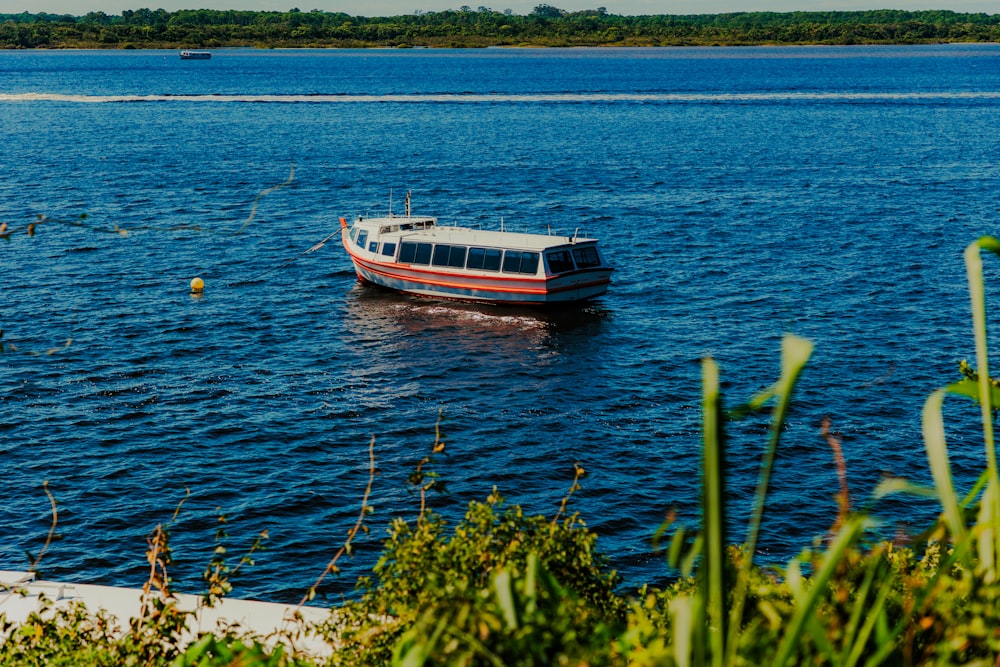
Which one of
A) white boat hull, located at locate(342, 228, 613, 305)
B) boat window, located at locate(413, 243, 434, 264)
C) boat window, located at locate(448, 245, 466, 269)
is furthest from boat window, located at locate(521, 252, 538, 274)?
boat window, located at locate(413, 243, 434, 264)

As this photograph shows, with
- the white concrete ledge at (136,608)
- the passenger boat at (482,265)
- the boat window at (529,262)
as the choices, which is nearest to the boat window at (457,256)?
the passenger boat at (482,265)

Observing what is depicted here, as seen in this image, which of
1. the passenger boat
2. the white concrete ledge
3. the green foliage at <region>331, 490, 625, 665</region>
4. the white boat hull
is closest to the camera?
the green foliage at <region>331, 490, 625, 665</region>

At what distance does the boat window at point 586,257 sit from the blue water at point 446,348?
2365 millimetres

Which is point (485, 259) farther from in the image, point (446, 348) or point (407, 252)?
point (446, 348)

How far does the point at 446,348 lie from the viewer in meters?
45.8

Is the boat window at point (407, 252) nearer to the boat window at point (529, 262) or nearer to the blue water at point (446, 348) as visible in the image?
the blue water at point (446, 348)

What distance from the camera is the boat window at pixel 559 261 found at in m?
49.8

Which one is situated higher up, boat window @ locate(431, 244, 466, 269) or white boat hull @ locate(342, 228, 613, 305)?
boat window @ locate(431, 244, 466, 269)

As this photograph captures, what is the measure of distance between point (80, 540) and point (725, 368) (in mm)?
24297

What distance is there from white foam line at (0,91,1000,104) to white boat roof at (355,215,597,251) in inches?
4303

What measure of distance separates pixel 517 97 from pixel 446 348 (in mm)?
129701

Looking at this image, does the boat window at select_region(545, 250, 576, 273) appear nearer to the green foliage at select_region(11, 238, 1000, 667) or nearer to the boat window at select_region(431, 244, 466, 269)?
the boat window at select_region(431, 244, 466, 269)

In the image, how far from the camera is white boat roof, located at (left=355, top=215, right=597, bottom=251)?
1991 inches

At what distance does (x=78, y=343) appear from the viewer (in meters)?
45.2
